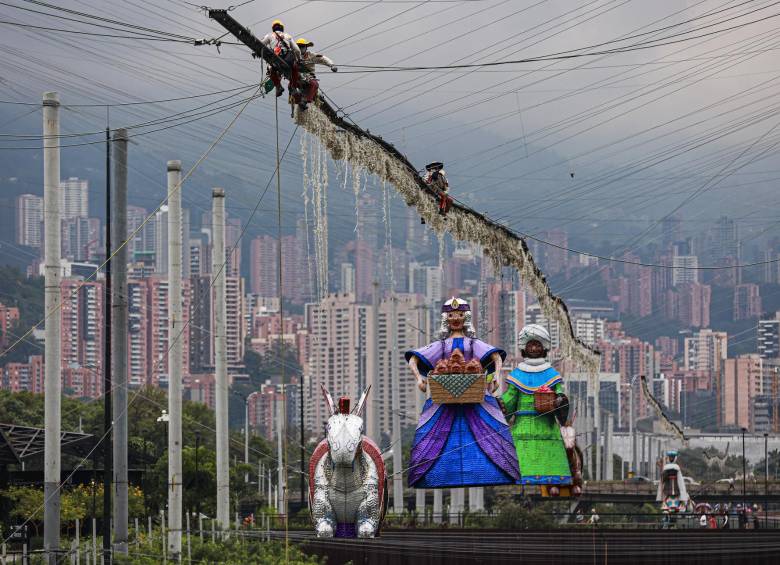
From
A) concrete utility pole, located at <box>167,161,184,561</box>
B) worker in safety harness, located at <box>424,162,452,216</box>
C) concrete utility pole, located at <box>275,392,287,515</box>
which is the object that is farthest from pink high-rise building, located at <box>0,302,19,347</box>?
worker in safety harness, located at <box>424,162,452,216</box>

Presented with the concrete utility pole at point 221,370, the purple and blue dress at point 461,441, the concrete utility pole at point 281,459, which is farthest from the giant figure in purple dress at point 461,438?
the concrete utility pole at point 221,370

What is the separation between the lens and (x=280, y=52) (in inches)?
992

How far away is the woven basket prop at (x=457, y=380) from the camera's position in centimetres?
2708

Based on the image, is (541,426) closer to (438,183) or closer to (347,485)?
(438,183)

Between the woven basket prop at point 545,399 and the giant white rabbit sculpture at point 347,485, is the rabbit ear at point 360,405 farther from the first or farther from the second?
the woven basket prop at point 545,399

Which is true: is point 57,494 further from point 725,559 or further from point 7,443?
point 725,559

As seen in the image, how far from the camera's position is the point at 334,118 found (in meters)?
28.3

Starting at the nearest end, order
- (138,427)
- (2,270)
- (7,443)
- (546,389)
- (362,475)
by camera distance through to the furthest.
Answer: (362,475) → (546,389) → (7,443) → (138,427) → (2,270)

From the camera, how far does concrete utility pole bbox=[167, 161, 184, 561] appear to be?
36344 mm


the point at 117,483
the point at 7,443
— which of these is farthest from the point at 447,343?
the point at 7,443

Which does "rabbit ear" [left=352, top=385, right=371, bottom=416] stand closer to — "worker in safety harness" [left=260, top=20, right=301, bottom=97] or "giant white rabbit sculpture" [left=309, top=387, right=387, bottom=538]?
"giant white rabbit sculpture" [left=309, top=387, right=387, bottom=538]

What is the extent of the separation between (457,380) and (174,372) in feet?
42.8

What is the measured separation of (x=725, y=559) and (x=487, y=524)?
19897mm

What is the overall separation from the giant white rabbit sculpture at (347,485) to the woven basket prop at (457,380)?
137 cm
